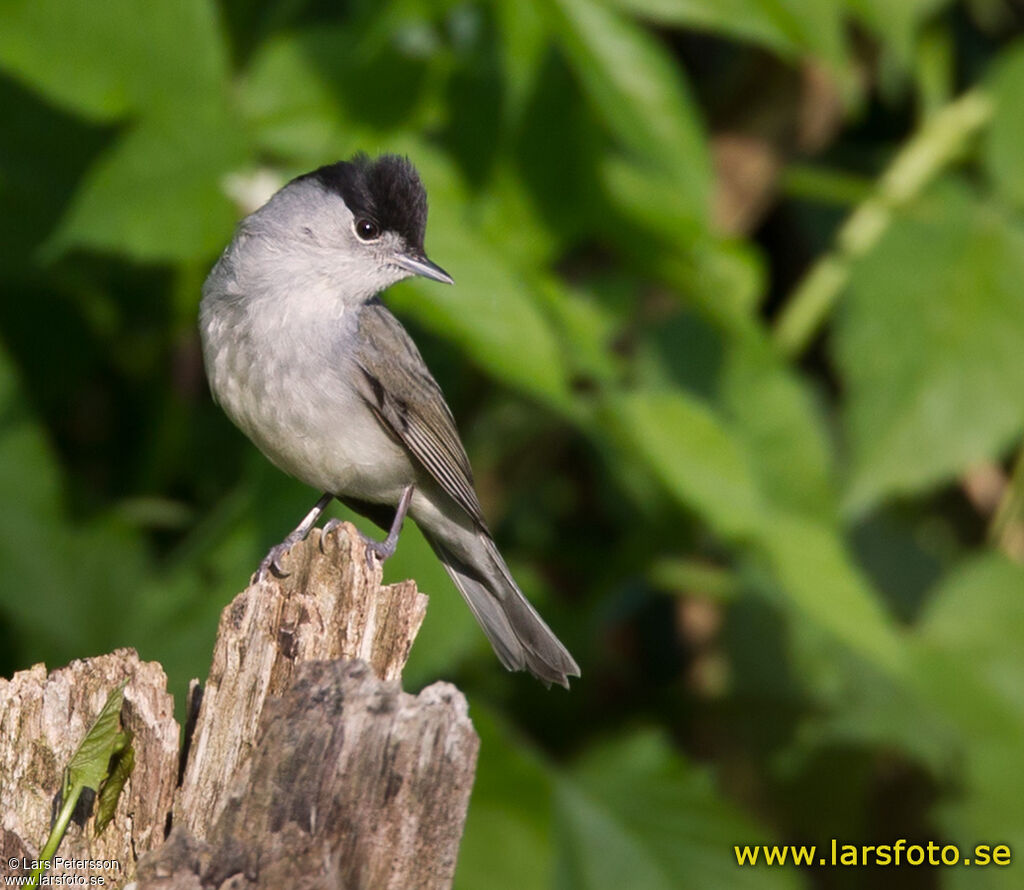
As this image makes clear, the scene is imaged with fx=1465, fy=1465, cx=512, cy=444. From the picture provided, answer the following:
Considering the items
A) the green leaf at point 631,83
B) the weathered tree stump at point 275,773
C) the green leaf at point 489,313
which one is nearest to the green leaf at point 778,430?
the green leaf at point 631,83

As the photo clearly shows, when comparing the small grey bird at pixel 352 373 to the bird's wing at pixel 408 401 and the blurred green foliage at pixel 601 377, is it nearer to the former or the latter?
the bird's wing at pixel 408 401

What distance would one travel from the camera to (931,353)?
427cm

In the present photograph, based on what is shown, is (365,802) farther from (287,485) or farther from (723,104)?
(723,104)

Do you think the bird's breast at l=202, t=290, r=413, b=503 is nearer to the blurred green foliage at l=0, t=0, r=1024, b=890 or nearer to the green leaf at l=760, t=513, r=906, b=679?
the blurred green foliage at l=0, t=0, r=1024, b=890

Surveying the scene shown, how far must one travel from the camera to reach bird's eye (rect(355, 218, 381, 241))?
347cm

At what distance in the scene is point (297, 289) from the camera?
335 centimetres

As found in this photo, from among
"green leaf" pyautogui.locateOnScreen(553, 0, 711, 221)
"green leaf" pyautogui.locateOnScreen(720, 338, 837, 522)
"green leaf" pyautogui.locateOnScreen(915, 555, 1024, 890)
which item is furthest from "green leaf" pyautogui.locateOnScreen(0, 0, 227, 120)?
"green leaf" pyautogui.locateOnScreen(915, 555, 1024, 890)

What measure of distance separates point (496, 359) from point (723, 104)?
250cm

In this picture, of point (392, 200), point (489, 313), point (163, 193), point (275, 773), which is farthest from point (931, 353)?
point (275, 773)

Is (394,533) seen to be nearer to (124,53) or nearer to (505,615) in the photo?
(505,615)

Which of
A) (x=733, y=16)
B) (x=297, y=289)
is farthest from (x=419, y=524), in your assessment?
(x=733, y=16)

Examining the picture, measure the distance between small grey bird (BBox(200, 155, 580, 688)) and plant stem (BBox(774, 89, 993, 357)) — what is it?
165 centimetres

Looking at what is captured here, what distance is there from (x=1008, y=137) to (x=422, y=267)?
2.15 meters

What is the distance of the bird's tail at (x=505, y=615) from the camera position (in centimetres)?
321
